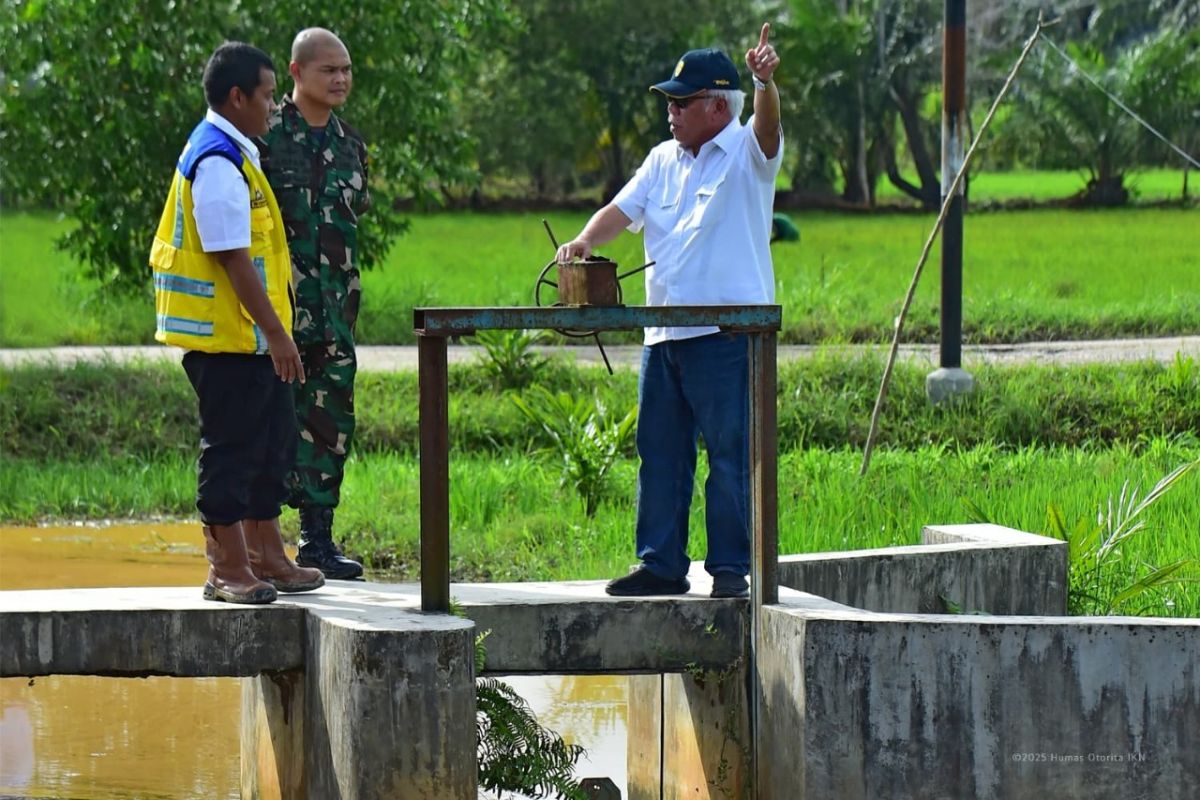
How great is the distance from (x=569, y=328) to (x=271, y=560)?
3.67 ft

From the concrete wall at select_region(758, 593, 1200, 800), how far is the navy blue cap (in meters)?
1.56

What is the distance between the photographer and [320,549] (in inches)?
242

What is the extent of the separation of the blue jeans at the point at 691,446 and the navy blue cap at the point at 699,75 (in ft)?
2.30

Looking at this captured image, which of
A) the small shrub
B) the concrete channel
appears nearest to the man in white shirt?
the concrete channel

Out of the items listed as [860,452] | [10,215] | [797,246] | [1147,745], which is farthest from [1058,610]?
[10,215]

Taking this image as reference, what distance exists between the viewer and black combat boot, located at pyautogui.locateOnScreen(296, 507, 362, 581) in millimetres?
6117

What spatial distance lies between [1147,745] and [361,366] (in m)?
8.86

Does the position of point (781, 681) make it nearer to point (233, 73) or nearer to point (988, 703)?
point (988, 703)

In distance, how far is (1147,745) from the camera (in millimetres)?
5176

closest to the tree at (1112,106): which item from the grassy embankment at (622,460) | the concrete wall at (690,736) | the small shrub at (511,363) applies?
the grassy embankment at (622,460)

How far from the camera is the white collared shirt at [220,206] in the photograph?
516cm

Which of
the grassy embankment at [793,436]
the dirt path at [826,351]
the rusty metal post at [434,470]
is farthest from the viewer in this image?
the dirt path at [826,351]

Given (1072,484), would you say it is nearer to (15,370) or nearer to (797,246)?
(15,370)

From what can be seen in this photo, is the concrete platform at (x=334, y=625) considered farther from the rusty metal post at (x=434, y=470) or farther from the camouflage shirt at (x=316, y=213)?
the camouflage shirt at (x=316, y=213)
